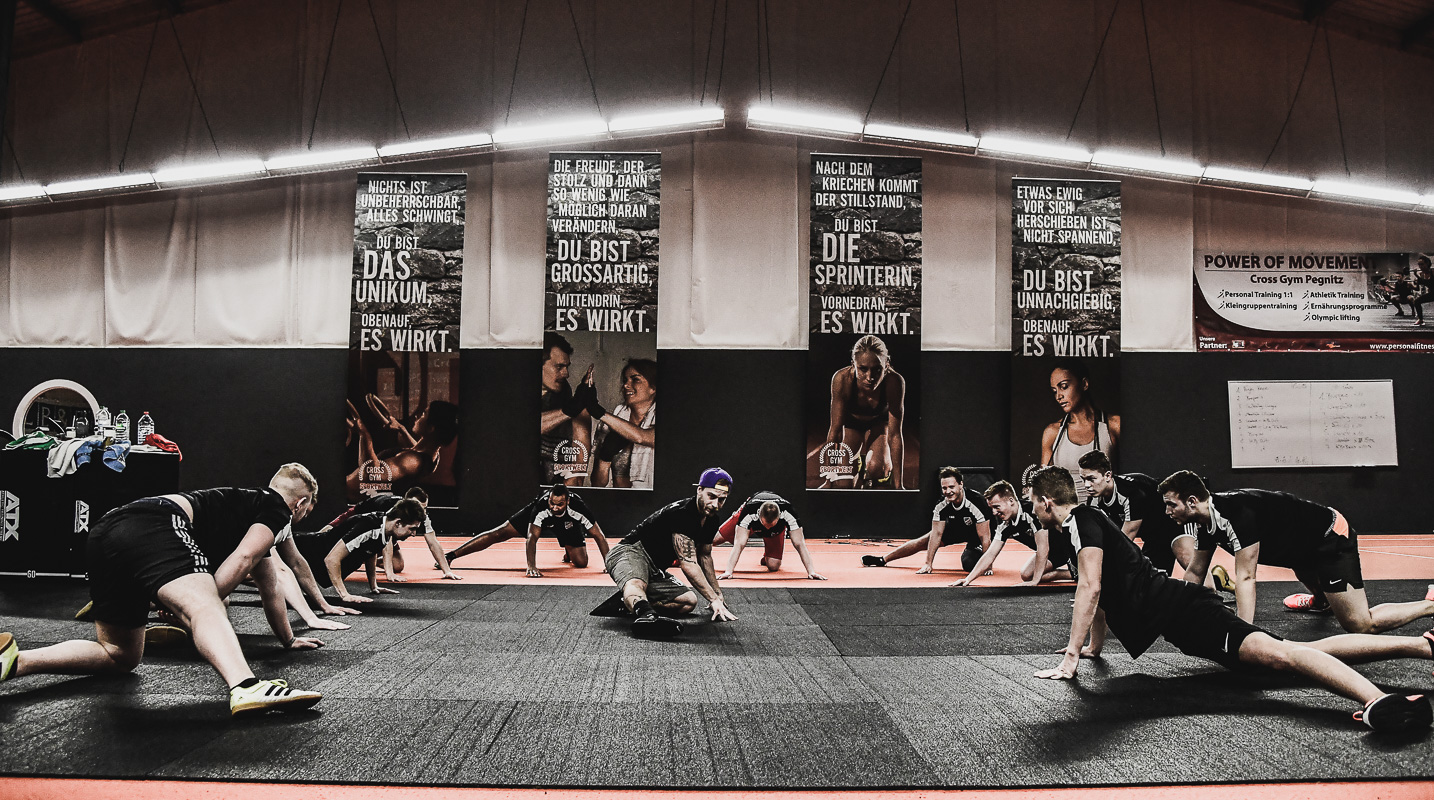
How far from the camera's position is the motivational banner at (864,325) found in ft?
34.9

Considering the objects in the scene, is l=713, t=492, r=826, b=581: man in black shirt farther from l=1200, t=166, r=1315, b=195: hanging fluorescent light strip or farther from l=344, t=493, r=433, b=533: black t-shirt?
l=1200, t=166, r=1315, b=195: hanging fluorescent light strip

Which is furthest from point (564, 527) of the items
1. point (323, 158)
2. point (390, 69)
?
point (390, 69)

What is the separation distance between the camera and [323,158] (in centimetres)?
1002

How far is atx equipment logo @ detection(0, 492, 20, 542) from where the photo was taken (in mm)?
6008

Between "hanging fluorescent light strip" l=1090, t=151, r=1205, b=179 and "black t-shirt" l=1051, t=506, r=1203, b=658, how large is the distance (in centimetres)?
822

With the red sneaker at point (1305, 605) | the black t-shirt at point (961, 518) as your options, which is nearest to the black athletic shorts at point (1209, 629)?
the red sneaker at point (1305, 605)

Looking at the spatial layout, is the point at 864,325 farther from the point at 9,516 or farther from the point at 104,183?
the point at 104,183

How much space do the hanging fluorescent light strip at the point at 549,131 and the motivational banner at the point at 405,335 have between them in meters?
1.76

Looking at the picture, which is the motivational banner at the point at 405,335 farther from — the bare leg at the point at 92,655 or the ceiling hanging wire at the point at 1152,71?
the ceiling hanging wire at the point at 1152,71

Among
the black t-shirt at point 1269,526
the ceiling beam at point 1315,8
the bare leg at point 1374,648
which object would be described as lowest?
the bare leg at point 1374,648

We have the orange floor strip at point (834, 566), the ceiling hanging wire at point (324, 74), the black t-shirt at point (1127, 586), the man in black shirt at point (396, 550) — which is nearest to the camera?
the black t-shirt at point (1127, 586)

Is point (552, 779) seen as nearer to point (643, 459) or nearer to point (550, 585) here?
point (550, 585)

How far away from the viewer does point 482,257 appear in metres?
11.3

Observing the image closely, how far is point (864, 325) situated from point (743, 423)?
2.23m
